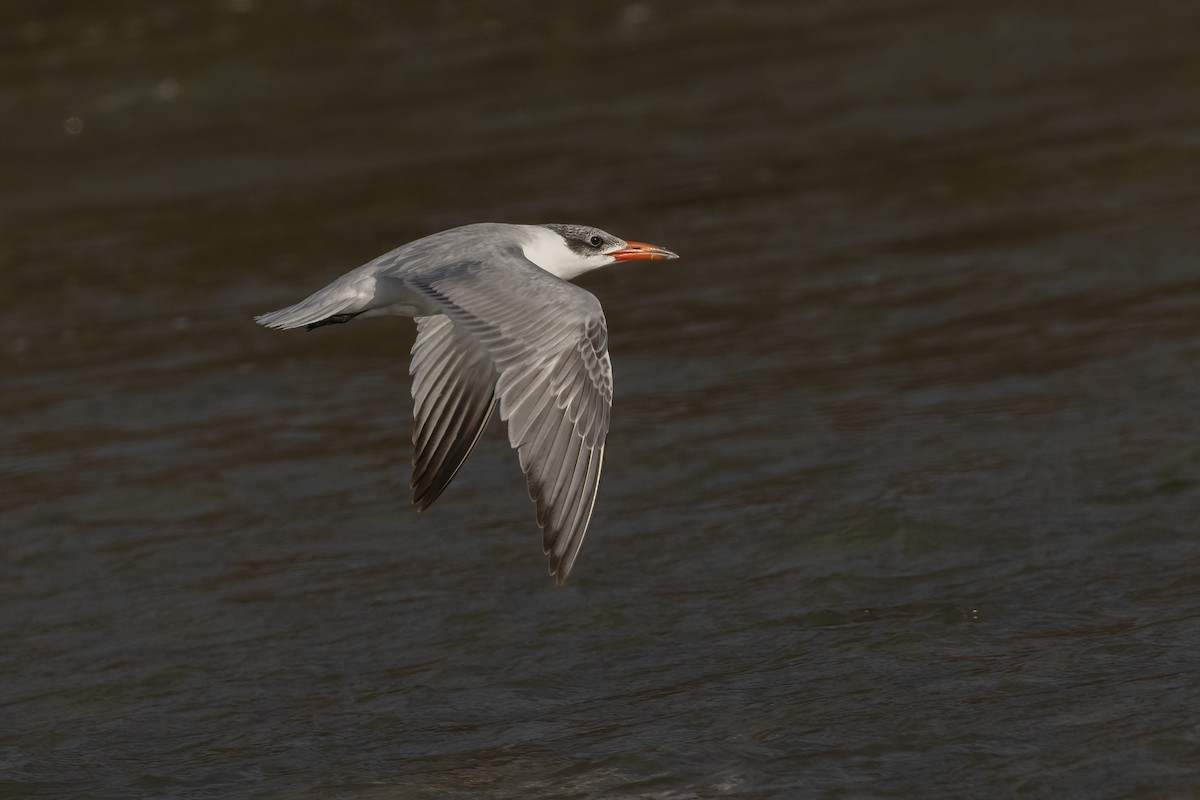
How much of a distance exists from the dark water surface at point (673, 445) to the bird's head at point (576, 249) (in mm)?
1092

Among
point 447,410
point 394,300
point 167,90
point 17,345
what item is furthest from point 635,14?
point 447,410

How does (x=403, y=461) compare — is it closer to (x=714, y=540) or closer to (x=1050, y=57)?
(x=714, y=540)

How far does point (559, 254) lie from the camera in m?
8.06

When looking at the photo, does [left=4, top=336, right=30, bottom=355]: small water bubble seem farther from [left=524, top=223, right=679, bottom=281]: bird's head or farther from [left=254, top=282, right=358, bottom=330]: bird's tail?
[left=254, top=282, right=358, bottom=330]: bird's tail

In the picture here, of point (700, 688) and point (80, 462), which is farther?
point (80, 462)

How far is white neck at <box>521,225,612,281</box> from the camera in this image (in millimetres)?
7910

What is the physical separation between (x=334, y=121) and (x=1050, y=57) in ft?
20.4

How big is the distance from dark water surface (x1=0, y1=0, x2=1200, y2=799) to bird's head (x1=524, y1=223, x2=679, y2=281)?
1.09 m

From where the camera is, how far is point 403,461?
9.31m

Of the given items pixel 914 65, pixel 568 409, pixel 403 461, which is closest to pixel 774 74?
pixel 914 65

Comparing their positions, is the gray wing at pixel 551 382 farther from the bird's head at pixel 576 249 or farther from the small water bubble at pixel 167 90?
the small water bubble at pixel 167 90

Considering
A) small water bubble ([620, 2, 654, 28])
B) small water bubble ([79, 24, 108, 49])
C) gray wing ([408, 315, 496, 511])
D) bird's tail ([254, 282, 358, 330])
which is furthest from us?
small water bubble ([79, 24, 108, 49])

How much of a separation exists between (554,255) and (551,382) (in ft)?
5.47

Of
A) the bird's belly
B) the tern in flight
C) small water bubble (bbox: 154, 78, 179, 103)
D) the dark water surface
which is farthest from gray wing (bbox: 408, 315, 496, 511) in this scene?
small water bubble (bbox: 154, 78, 179, 103)
